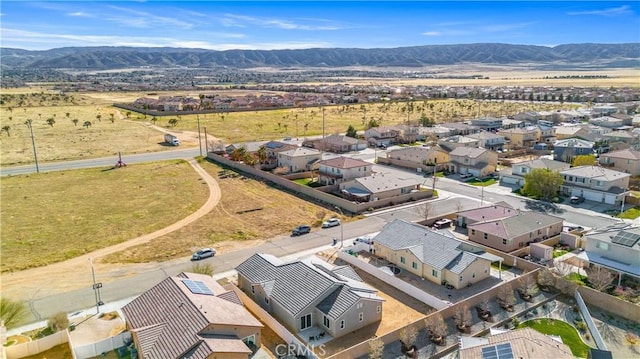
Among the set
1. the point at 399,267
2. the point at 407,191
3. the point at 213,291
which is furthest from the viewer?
the point at 407,191

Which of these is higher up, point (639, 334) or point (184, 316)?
point (184, 316)

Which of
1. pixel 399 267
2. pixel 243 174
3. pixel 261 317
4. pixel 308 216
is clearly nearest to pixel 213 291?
pixel 261 317

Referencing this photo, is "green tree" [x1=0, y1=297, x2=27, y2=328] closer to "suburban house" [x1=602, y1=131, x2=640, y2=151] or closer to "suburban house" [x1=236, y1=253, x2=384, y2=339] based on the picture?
"suburban house" [x1=236, y1=253, x2=384, y2=339]

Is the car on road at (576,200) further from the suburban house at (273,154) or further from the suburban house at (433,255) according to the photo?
the suburban house at (273,154)

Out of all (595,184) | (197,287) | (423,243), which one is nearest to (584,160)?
(595,184)

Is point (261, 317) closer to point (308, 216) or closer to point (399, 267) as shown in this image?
point (399, 267)

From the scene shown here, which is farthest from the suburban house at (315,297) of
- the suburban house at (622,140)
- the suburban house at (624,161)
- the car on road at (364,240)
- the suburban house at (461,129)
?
the suburban house at (461,129)
